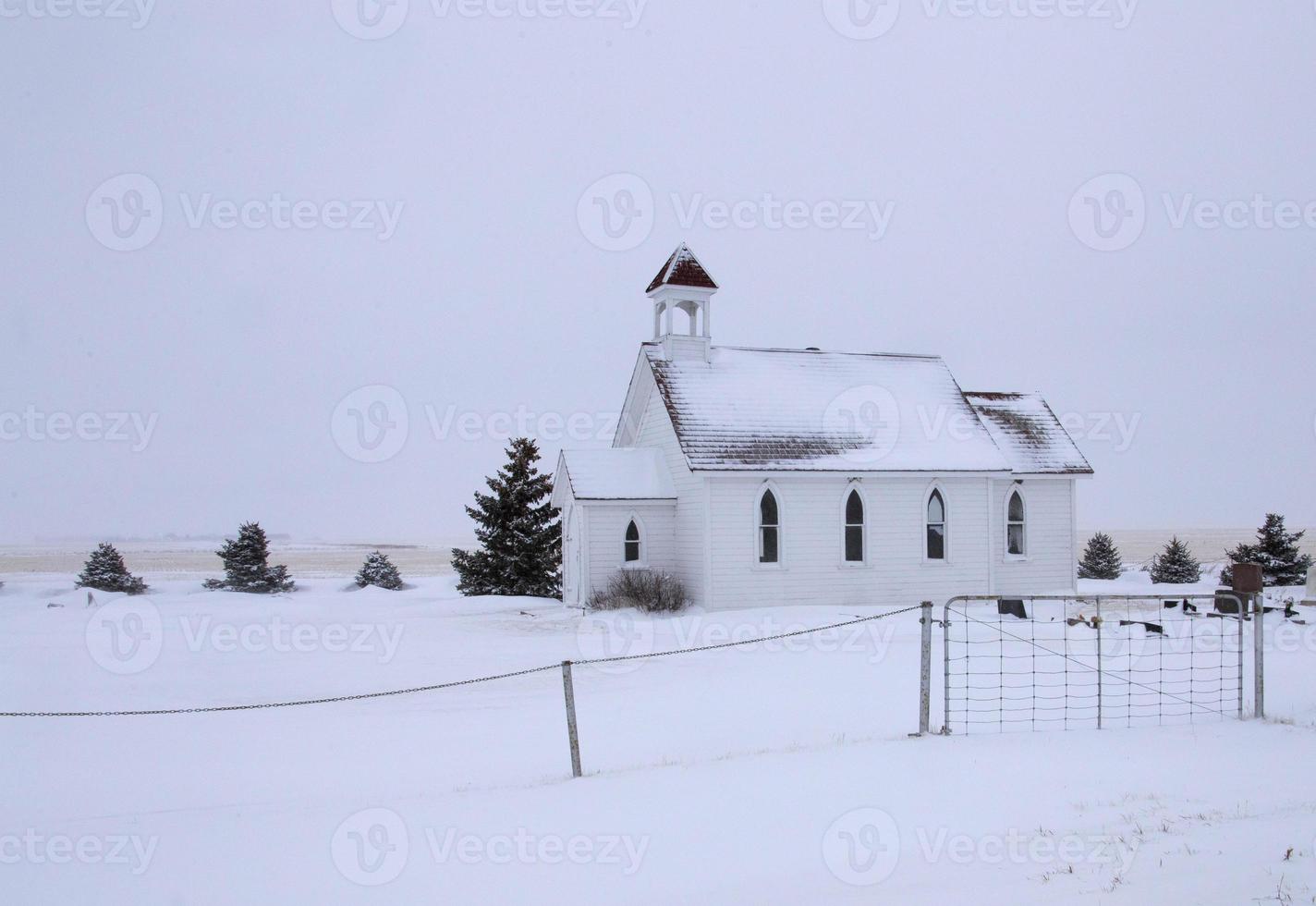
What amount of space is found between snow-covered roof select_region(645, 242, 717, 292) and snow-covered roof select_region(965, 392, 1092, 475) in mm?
9381

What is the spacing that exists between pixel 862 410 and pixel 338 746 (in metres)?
19.1

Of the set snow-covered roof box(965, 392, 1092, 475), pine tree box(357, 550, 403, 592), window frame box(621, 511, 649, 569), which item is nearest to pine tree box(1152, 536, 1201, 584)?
snow-covered roof box(965, 392, 1092, 475)

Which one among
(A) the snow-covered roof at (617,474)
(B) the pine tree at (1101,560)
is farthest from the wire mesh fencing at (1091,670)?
(B) the pine tree at (1101,560)

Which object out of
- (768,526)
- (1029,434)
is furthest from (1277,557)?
(768,526)

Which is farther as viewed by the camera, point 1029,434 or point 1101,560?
point 1101,560

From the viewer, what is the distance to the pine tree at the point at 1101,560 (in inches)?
1746

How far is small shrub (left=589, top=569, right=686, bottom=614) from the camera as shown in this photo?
81.0 ft

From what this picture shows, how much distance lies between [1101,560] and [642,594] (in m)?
28.4

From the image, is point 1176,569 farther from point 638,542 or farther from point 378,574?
point 378,574

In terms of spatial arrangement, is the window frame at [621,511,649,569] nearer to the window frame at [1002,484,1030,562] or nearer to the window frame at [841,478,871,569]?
the window frame at [841,478,871,569]

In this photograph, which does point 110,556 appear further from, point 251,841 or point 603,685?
point 251,841

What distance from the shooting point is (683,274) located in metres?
28.2

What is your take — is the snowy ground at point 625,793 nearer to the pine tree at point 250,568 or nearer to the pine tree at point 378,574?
the pine tree at point 250,568

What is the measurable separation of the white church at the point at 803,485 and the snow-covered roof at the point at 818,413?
0.05 m
